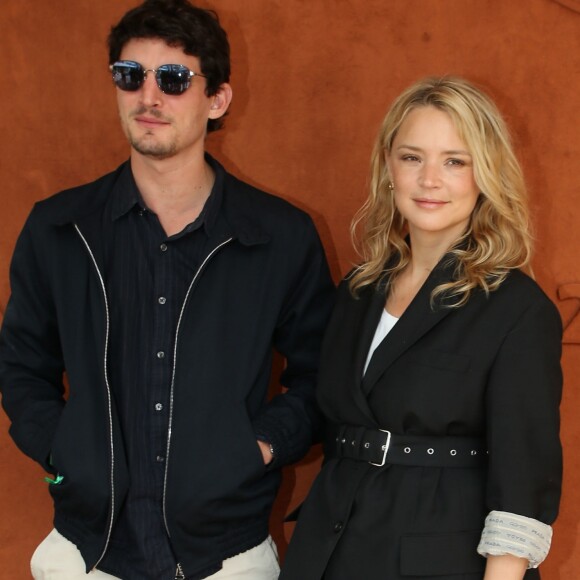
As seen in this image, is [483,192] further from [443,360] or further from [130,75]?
[130,75]

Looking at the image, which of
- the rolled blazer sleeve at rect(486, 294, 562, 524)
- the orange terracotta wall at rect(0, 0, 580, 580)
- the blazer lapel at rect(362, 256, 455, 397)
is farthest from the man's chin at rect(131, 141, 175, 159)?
the rolled blazer sleeve at rect(486, 294, 562, 524)

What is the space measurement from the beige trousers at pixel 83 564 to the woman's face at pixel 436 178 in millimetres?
1061

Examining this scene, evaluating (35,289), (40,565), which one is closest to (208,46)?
(35,289)

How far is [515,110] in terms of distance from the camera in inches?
138

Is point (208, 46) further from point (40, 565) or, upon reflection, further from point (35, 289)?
point (40, 565)

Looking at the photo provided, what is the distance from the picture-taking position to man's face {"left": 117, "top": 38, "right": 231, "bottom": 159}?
2957 mm

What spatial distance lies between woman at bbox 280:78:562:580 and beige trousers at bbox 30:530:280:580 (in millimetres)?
227

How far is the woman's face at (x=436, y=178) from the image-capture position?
2646mm

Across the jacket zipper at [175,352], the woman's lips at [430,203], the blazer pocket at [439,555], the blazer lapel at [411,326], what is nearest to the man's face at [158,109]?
the jacket zipper at [175,352]

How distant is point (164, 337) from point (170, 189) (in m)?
0.47

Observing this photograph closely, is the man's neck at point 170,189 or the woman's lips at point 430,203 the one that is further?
the man's neck at point 170,189

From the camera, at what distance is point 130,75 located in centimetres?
296

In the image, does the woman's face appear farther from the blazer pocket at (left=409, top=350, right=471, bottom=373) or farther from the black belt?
the black belt

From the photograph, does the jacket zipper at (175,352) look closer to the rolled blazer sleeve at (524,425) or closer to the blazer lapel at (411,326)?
the blazer lapel at (411,326)
